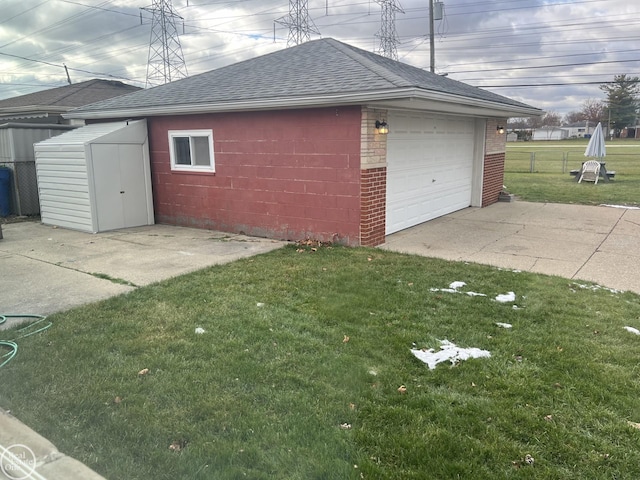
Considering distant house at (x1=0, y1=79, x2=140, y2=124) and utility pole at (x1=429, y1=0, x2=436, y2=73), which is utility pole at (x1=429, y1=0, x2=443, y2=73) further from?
distant house at (x1=0, y1=79, x2=140, y2=124)

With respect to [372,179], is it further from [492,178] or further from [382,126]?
[492,178]

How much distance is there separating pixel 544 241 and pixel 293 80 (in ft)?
16.8

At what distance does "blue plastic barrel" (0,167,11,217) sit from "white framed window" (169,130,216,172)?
4238 mm

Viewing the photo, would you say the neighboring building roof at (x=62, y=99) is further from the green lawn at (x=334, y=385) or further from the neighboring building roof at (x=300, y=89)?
the green lawn at (x=334, y=385)

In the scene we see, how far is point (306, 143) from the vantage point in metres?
8.22

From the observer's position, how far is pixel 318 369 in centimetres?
376

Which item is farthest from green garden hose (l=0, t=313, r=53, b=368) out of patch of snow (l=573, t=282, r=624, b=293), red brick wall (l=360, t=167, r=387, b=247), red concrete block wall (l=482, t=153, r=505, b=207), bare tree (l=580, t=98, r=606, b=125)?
bare tree (l=580, t=98, r=606, b=125)

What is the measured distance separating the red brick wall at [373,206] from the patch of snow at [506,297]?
2834 millimetres

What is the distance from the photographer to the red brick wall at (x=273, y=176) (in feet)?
26.0

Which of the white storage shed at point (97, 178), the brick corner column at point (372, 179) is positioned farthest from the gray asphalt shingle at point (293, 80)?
the white storage shed at point (97, 178)

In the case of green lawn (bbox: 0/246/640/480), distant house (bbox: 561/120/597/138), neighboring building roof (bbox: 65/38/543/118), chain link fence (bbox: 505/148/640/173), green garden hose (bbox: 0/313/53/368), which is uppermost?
distant house (bbox: 561/120/597/138)

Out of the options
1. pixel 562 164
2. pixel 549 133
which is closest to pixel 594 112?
pixel 549 133

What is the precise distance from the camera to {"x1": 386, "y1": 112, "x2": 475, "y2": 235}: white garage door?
8992 millimetres

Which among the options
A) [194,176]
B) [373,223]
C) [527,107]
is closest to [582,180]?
[527,107]
